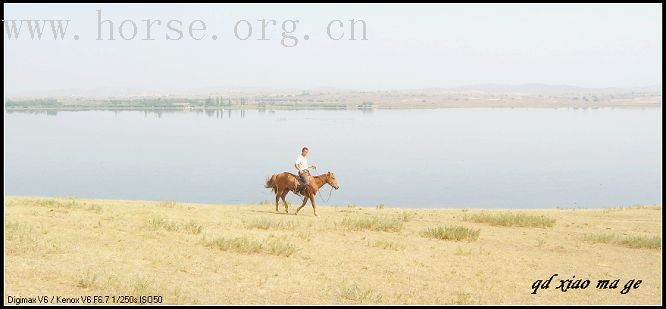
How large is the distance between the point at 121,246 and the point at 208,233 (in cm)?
235

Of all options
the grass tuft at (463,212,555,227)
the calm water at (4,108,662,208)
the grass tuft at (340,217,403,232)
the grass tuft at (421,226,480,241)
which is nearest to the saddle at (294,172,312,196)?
the grass tuft at (340,217,403,232)

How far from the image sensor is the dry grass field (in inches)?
407

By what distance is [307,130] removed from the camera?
94875 mm

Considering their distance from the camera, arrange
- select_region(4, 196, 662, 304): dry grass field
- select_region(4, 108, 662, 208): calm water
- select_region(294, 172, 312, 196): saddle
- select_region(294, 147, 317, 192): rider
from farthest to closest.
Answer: select_region(4, 108, 662, 208): calm water → select_region(294, 172, 312, 196): saddle → select_region(294, 147, 317, 192): rider → select_region(4, 196, 662, 304): dry grass field

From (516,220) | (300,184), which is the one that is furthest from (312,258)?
(516,220)

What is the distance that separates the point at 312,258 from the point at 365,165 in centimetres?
4149

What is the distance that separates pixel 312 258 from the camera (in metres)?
12.8

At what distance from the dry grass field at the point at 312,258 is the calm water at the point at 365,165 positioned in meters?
18.1

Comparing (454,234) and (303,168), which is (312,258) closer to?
(454,234)

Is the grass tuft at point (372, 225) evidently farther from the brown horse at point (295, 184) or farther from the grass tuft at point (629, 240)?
the grass tuft at point (629, 240)

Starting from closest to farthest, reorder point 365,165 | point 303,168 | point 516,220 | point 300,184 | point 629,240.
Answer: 1. point 629,240
2. point 516,220
3. point 303,168
4. point 300,184
5. point 365,165

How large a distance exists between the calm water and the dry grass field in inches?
711

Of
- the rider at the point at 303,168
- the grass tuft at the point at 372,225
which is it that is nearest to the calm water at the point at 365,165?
the rider at the point at 303,168

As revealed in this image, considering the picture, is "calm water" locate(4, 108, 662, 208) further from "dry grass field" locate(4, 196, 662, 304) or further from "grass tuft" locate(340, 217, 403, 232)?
"dry grass field" locate(4, 196, 662, 304)
